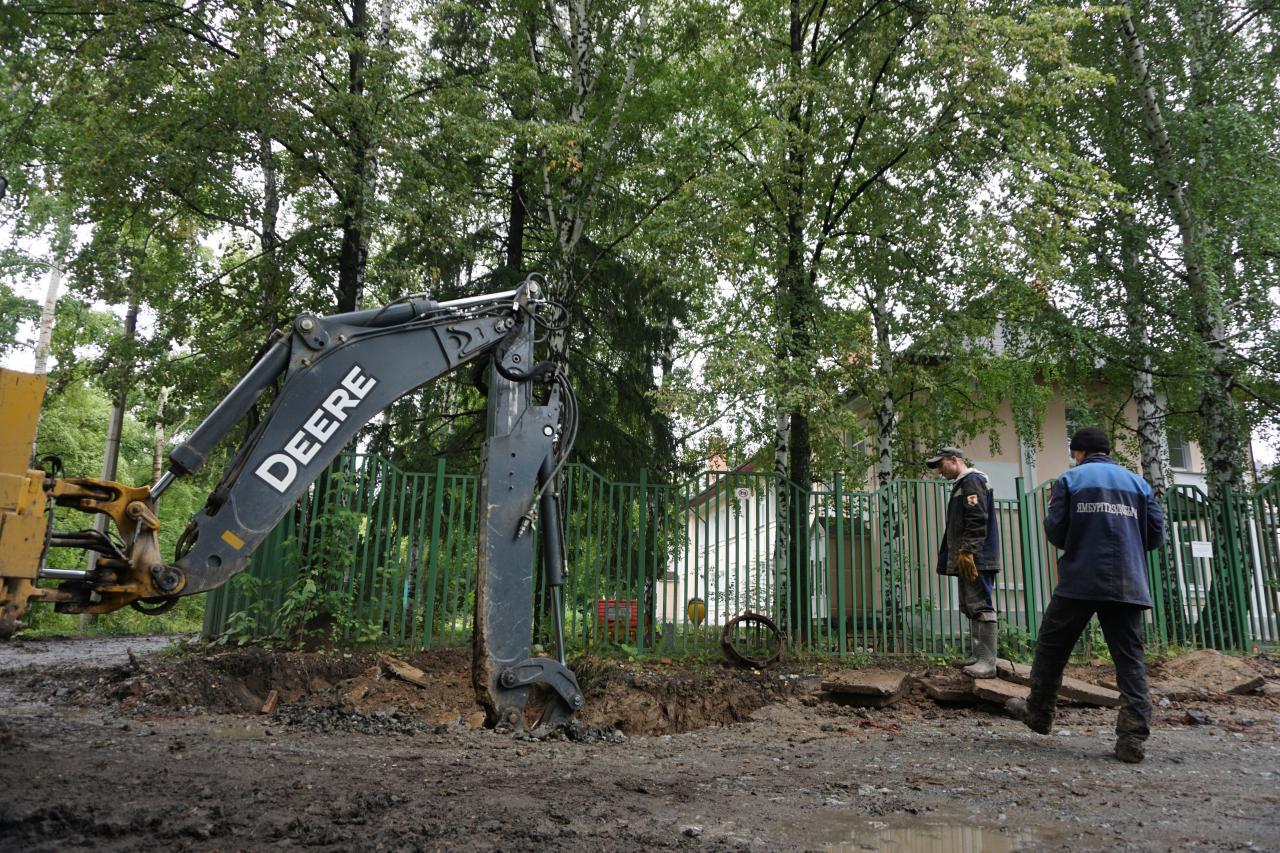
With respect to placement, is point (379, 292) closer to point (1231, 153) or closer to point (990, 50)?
point (990, 50)

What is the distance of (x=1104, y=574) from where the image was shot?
5227mm

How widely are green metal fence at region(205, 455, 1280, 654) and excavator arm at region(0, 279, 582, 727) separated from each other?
3926 mm

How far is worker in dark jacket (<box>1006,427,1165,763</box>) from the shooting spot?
5.16 meters

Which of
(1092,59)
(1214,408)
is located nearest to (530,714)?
(1214,408)

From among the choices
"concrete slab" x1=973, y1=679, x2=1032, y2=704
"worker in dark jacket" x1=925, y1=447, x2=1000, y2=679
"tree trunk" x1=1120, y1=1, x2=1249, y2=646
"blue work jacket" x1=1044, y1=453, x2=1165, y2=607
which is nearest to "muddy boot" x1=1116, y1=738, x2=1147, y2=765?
"blue work jacket" x1=1044, y1=453, x2=1165, y2=607

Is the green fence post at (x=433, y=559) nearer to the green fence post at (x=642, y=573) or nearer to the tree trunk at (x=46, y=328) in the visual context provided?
the green fence post at (x=642, y=573)

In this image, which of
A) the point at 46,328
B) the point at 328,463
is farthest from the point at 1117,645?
the point at 46,328

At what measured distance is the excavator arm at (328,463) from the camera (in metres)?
→ 4.16

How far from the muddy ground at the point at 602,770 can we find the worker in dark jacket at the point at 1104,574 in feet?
1.21

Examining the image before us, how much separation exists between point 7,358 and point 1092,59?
78.0 feet

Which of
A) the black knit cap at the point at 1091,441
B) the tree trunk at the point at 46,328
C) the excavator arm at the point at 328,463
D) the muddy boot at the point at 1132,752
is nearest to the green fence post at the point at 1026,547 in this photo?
the black knit cap at the point at 1091,441

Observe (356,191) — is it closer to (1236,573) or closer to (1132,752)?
(1132,752)

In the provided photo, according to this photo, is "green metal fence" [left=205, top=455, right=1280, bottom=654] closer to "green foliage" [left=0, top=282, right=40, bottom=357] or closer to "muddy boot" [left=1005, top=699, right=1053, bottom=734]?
"muddy boot" [left=1005, top=699, right=1053, bottom=734]

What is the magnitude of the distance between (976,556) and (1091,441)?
206 cm
